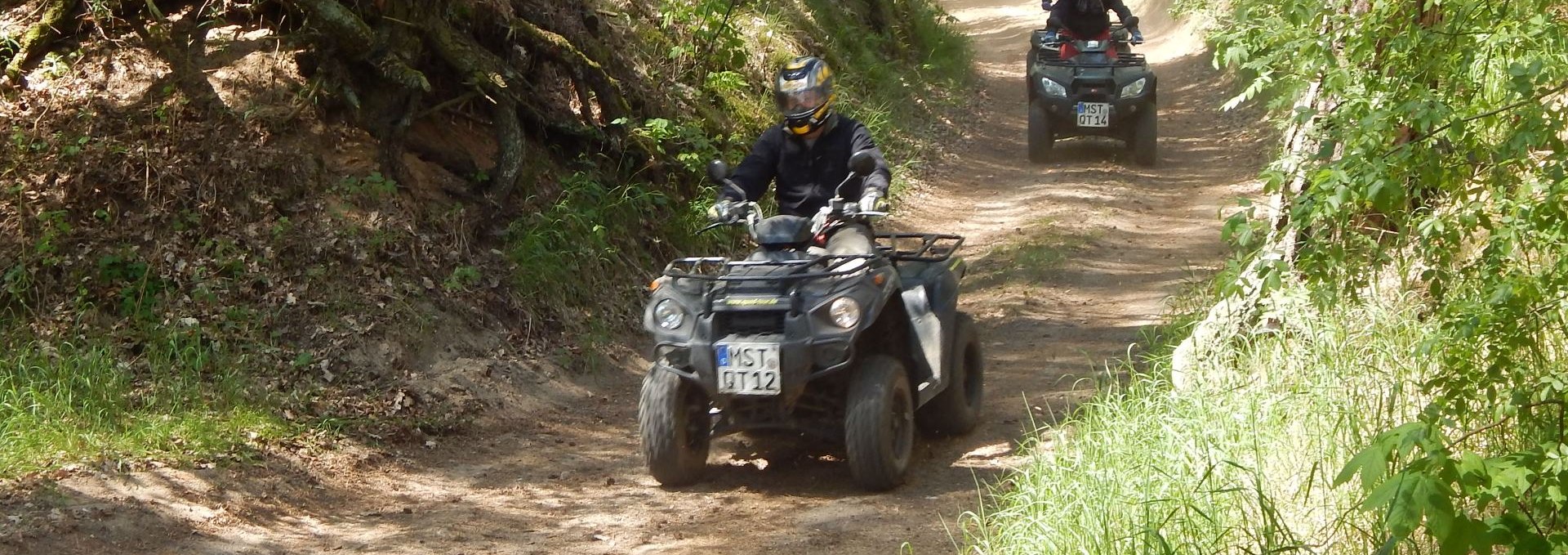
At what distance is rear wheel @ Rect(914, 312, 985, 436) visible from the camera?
6746 mm

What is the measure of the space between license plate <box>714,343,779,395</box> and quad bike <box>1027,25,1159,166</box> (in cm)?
904

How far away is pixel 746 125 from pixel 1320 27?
6904mm

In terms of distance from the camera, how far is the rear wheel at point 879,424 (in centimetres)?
577

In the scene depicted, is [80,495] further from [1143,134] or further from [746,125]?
[1143,134]

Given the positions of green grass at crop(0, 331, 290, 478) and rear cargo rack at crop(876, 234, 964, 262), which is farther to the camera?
rear cargo rack at crop(876, 234, 964, 262)

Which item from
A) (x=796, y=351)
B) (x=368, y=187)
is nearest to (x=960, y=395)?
(x=796, y=351)

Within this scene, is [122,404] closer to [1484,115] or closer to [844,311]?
[844,311]

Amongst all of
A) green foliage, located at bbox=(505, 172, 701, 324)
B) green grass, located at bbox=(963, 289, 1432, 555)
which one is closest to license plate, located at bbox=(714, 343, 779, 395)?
green grass, located at bbox=(963, 289, 1432, 555)

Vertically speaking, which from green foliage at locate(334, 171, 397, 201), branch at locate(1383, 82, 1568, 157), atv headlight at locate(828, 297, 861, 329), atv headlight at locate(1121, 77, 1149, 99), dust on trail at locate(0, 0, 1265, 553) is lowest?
dust on trail at locate(0, 0, 1265, 553)

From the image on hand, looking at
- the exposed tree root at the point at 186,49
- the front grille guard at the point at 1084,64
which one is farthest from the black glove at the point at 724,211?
the front grille guard at the point at 1084,64

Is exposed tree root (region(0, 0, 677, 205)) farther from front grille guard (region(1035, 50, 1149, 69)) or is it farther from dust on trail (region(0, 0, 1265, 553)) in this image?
front grille guard (region(1035, 50, 1149, 69))

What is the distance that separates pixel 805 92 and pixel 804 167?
423 millimetres

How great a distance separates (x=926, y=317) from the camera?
6.38 metres

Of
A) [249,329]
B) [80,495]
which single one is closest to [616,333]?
[249,329]
